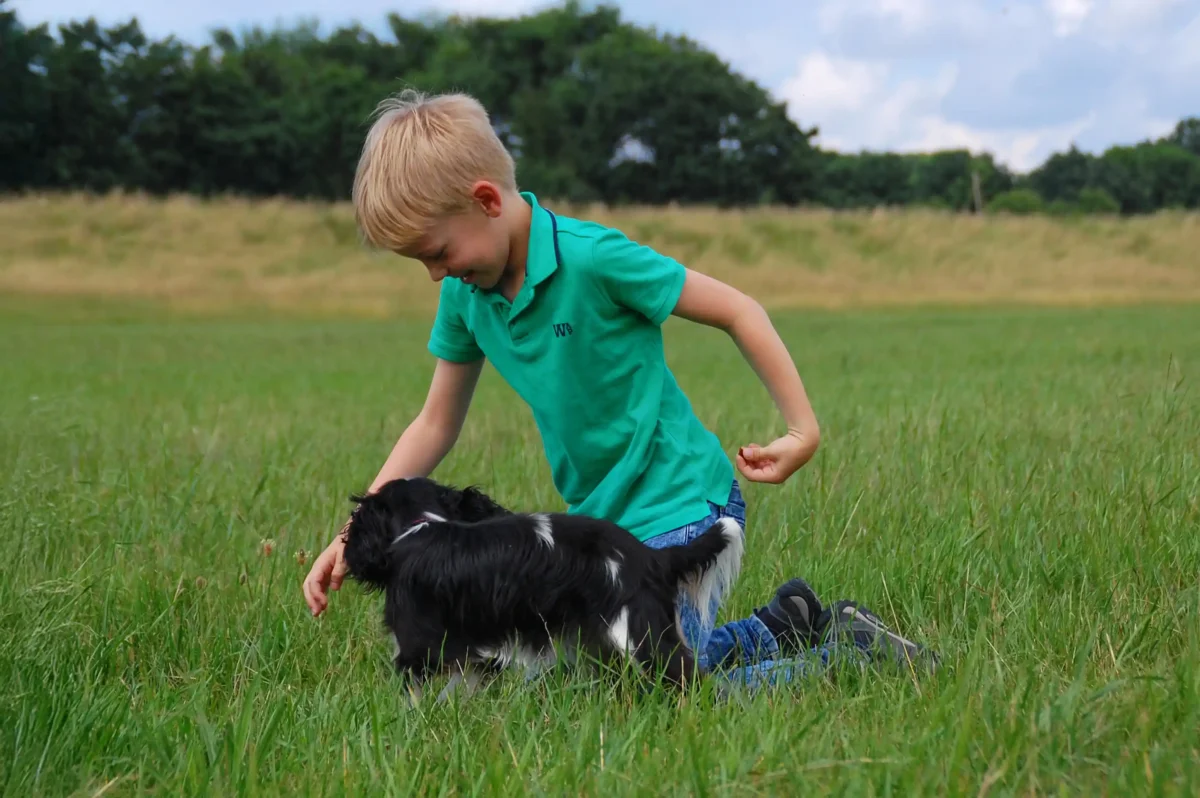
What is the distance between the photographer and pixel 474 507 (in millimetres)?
2834

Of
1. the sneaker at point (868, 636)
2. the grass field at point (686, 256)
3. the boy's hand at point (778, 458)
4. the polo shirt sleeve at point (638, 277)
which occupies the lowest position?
the grass field at point (686, 256)

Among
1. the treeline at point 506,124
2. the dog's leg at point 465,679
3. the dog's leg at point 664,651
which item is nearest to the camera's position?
the dog's leg at point 664,651

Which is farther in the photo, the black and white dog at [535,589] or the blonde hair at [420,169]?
the blonde hair at [420,169]

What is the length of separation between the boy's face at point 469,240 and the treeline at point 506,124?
39886mm

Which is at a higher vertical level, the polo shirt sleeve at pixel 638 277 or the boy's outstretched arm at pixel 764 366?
the polo shirt sleeve at pixel 638 277

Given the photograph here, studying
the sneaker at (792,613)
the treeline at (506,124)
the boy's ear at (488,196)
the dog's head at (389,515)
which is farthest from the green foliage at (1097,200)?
the dog's head at (389,515)

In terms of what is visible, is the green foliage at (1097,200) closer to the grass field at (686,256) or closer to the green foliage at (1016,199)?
the green foliage at (1016,199)

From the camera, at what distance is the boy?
2695 millimetres

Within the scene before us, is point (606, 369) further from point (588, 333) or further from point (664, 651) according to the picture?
point (664, 651)

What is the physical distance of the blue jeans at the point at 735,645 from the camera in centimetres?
263

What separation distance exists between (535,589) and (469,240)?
2.85 ft

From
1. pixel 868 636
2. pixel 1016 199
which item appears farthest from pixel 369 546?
pixel 1016 199

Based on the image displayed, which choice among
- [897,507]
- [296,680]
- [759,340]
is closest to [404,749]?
[296,680]

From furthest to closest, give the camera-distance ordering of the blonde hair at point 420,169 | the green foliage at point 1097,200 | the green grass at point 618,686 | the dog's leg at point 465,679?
the green foliage at point 1097,200 → the blonde hair at point 420,169 → the dog's leg at point 465,679 → the green grass at point 618,686
